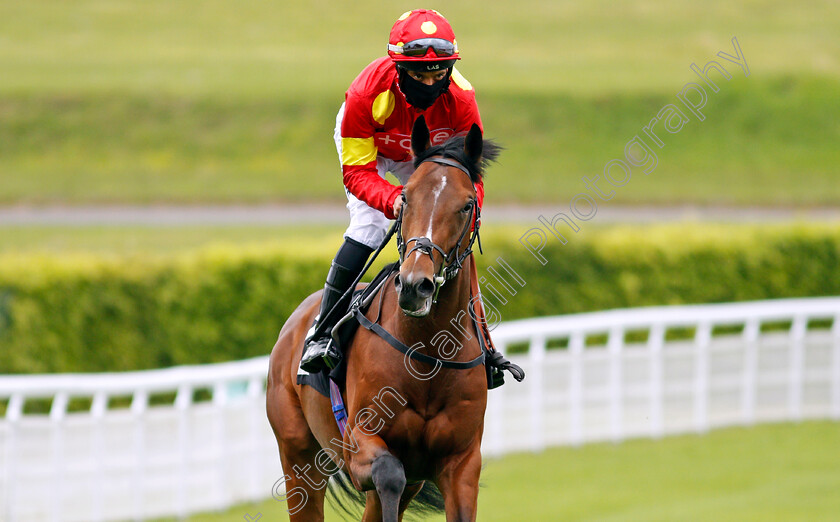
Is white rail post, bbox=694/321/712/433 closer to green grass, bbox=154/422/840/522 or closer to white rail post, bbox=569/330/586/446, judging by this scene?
green grass, bbox=154/422/840/522

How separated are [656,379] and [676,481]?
4.66 feet

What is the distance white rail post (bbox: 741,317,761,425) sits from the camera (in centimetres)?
954

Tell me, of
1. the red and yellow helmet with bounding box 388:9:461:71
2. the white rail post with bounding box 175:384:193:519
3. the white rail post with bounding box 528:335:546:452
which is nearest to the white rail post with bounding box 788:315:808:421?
the white rail post with bounding box 528:335:546:452

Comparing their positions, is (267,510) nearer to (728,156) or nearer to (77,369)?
(77,369)

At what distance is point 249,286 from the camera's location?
29.2 feet

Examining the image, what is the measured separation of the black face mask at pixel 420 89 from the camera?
3.94 metres

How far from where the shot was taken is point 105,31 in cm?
2739

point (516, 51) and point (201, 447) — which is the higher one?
point (201, 447)

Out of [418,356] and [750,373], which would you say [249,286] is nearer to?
[750,373]

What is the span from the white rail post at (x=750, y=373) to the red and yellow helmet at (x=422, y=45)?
255 inches

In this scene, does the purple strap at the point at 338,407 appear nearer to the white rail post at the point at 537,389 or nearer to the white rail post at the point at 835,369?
the white rail post at the point at 537,389

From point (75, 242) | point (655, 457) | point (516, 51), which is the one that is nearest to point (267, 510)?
point (655, 457)

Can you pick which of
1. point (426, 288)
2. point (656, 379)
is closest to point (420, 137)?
point (426, 288)

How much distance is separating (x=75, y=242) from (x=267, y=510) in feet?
27.4
